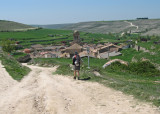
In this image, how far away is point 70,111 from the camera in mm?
6676

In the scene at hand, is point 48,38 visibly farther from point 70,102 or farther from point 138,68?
point 70,102

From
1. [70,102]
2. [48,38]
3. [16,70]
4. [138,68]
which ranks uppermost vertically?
[70,102]

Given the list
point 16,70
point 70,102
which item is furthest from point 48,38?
point 70,102

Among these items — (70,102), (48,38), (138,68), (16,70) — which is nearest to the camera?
(70,102)

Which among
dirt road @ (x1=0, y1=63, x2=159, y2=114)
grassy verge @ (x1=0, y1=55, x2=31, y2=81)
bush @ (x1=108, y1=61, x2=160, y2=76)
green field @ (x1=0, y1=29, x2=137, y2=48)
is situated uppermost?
dirt road @ (x1=0, y1=63, x2=159, y2=114)

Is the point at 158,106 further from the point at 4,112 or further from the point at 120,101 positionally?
the point at 4,112

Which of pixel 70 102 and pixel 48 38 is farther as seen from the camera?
pixel 48 38

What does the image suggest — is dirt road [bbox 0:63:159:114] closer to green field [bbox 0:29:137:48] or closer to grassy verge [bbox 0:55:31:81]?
grassy verge [bbox 0:55:31:81]

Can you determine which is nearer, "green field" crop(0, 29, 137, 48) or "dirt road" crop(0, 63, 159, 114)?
"dirt road" crop(0, 63, 159, 114)

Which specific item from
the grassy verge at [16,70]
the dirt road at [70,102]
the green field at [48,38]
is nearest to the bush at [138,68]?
the grassy verge at [16,70]

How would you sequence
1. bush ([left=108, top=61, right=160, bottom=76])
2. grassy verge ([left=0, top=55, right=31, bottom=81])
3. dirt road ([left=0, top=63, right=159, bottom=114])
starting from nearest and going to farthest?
1. dirt road ([left=0, top=63, right=159, bottom=114])
2. grassy verge ([left=0, top=55, right=31, bottom=81])
3. bush ([left=108, top=61, right=160, bottom=76])

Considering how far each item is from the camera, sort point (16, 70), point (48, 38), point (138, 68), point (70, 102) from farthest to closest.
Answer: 1. point (48, 38)
2. point (138, 68)
3. point (16, 70)
4. point (70, 102)

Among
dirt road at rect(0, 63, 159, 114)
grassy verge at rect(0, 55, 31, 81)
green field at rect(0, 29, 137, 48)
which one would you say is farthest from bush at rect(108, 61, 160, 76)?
green field at rect(0, 29, 137, 48)

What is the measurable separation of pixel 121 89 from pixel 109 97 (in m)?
1.30
